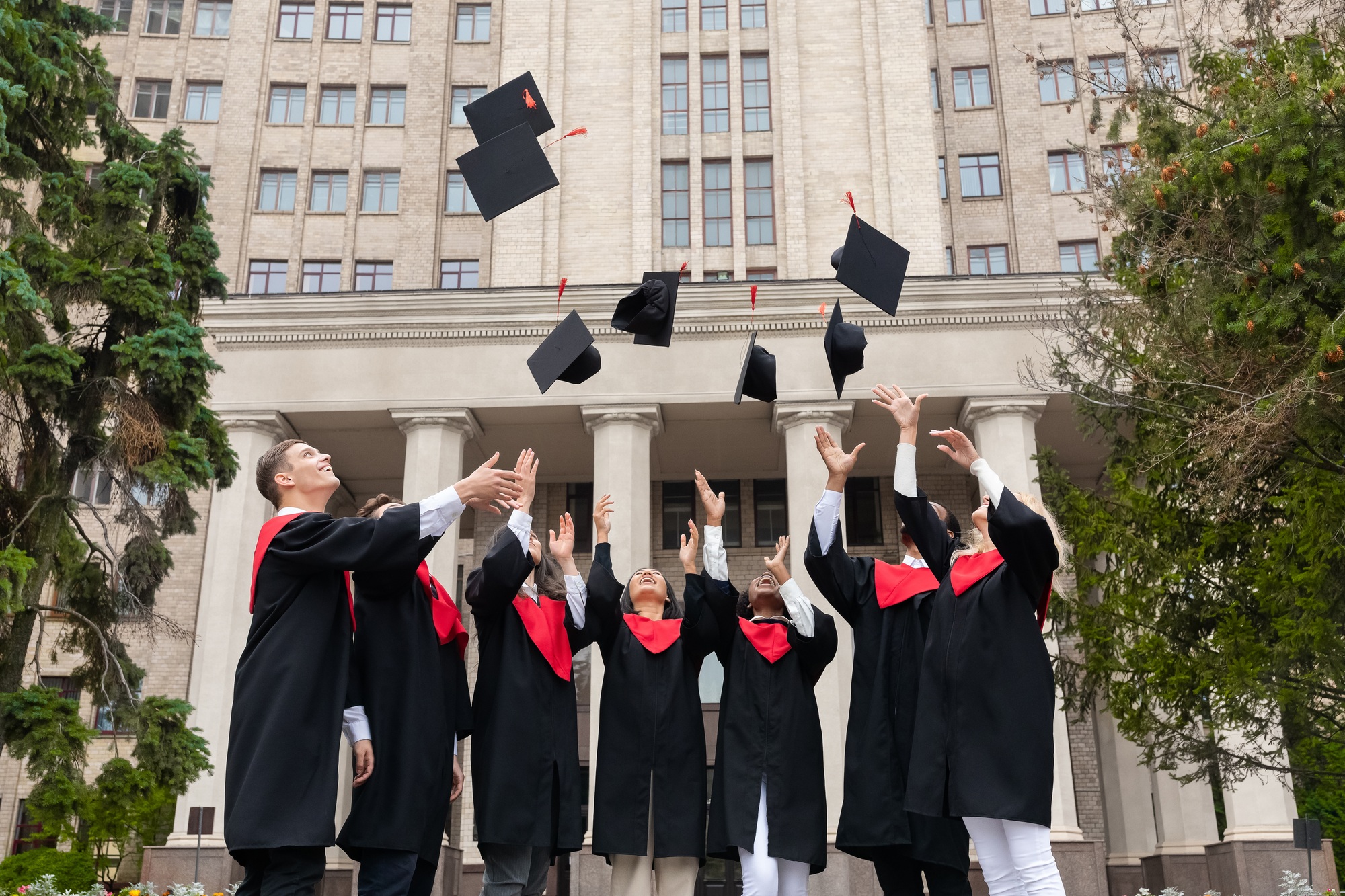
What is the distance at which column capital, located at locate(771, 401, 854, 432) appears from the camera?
2091cm

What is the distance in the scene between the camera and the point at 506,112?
8.20 meters

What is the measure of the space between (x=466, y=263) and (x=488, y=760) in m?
26.5

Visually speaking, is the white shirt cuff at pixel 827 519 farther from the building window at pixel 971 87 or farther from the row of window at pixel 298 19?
the row of window at pixel 298 19

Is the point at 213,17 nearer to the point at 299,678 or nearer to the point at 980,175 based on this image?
the point at 980,175

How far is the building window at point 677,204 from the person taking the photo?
2661 centimetres

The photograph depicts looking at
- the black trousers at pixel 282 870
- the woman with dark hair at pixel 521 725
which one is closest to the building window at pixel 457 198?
the woman with dark hair at pixel 521 725

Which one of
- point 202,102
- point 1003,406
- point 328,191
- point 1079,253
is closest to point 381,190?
point 328,191

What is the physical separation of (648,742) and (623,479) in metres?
14.5

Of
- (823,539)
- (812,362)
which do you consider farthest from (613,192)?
(823,539)

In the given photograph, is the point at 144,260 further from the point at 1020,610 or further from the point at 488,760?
the point at 1020,610

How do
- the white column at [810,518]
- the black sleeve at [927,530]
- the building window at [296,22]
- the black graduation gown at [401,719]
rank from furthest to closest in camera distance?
the building window at [296,22] < the white column at [810,518] < the black sleeve at [927,530] < the black graduation gown at [401,719]

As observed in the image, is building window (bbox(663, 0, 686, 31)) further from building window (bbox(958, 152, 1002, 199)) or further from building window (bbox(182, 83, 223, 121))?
building window (bbox(182, 83, 223, 121))

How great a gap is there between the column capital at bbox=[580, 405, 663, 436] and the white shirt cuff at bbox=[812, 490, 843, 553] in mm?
15177

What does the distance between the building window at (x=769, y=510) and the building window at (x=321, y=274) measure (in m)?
13.1
